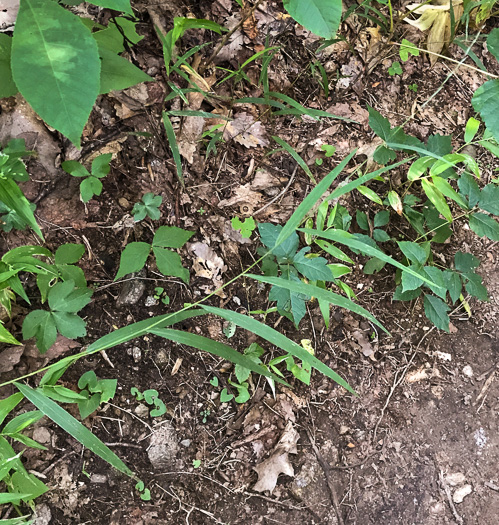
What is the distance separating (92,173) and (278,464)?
1.38 meters

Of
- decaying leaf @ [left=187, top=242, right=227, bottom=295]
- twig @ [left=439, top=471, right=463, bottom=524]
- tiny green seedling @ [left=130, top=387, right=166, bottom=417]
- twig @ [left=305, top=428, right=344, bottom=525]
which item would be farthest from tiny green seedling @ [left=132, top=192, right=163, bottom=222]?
twig @ [left=439, top=471, right=463, bottom=524]

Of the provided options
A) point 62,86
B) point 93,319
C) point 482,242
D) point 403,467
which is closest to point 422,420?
point 403,467

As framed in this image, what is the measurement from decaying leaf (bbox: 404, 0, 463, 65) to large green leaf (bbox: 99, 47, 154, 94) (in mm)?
1601

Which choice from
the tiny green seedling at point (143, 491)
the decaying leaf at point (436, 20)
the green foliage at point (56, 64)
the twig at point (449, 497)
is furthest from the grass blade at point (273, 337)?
the decaying leaf at point (436, 20)

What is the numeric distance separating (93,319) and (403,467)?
59.9 inches

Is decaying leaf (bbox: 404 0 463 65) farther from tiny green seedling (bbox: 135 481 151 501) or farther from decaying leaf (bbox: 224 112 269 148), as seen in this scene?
tiny green seedling (bbox: 135 481 151 501)

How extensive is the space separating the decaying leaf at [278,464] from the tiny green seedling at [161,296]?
0.74 metres

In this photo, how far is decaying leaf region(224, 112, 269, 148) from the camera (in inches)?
74.9

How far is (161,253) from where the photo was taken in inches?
62.8

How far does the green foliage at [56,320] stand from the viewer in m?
1.45

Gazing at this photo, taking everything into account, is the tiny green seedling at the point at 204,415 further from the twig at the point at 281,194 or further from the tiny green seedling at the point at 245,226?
the twig at the point at 281,194

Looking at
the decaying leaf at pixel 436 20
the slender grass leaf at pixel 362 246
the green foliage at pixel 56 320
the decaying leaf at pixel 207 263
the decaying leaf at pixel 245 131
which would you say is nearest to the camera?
the slender grass leaf at pixel 362 246

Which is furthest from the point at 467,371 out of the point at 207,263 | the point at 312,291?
the point at 207,263

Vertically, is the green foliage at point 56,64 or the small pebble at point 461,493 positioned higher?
the green foliage at point 56,64
